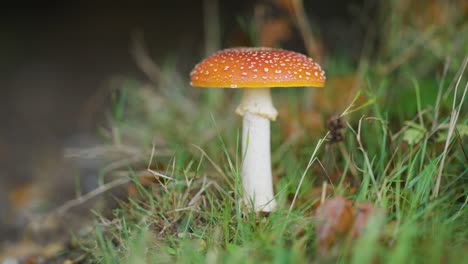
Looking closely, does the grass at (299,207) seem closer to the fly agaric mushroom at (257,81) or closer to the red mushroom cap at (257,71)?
the fly agaric mushroom at (257,81)

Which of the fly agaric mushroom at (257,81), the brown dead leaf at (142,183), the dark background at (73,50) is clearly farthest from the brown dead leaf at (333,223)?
the dark background at (73,50)

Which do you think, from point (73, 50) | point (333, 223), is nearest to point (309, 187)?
point (333, 223)

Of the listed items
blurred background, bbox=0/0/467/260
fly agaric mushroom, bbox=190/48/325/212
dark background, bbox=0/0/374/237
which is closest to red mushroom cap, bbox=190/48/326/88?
fly agaric mushroom, bbox=190/48/325/212

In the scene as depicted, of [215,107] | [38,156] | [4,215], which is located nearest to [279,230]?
[215,107]

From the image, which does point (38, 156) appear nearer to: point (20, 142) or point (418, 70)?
point (20, 142)

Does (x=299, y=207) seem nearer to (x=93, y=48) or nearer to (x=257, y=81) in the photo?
(x=257, y=81)
